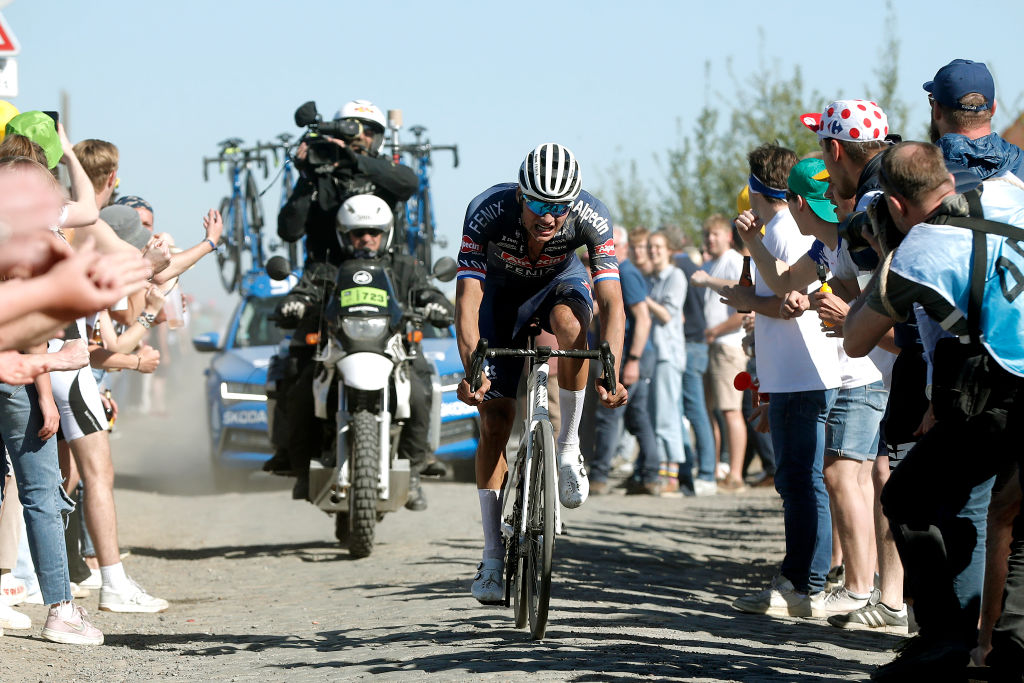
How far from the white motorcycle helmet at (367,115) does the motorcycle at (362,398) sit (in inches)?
61.9

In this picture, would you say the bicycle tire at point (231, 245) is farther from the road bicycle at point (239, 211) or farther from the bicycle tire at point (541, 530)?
the bicycle tire at point (541, 530)

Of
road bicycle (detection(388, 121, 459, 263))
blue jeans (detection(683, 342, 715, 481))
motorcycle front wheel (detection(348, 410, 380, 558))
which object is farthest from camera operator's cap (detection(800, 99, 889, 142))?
road bicycle (detection(388, 121, 459, 263))

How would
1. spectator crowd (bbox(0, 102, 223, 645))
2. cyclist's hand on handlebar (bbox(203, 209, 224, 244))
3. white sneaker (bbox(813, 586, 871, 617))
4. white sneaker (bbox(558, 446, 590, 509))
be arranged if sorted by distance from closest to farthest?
1. spectator crowd (bbox(0, 102, 223, 645))
2. white sneaker (bbox(558, 446, 590, 509))
3. white sneaker (bbox(813, 586, 871, 617))
4. cyclist's hand on handlebar (bbox(203, 209, 224, 244))

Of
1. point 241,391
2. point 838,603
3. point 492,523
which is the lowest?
point 838,603

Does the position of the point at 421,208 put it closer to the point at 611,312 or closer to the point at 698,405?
the point at 698,405

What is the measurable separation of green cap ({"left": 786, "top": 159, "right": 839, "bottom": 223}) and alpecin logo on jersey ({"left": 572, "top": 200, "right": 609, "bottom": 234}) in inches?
40.5

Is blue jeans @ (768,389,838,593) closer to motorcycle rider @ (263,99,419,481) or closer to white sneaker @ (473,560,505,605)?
white sneaker @ (473,560,505,605)

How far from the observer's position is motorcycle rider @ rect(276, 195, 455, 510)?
10.1m

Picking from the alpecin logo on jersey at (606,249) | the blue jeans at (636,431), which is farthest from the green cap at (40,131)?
the blue jeans at (636,431)

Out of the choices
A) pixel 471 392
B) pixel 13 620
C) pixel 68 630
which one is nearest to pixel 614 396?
pixel 471 392

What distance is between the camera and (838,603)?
290 inches

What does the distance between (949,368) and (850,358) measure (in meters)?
2.19

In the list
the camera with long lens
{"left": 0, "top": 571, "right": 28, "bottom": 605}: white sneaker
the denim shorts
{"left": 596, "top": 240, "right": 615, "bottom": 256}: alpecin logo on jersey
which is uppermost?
the camera with long lens

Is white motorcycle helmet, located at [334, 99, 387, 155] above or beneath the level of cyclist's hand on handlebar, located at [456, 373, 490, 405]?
above
